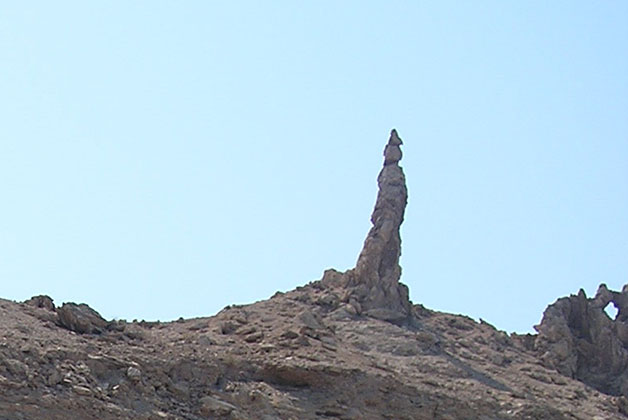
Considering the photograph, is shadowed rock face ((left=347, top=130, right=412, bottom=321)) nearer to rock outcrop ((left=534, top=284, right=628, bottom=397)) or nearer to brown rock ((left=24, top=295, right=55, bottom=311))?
rock outcrop ((left=534, top=284, right=628, bottom=397))

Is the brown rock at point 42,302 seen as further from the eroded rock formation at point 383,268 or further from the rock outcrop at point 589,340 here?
the rock outcrop at point 589,340

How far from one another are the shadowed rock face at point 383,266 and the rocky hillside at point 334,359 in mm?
40

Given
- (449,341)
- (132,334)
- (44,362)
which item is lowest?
(44,362)

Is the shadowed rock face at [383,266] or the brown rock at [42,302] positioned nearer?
the brown rock at [42,302]

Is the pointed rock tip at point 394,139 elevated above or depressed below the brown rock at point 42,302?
above

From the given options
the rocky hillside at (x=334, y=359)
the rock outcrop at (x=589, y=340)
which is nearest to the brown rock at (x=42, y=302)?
the rocky hillside at (x=334, y=359)

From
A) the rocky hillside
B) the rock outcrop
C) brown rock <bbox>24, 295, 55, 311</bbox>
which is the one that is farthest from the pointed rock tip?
brown rock <bbox>24, 295, 55, 311</bbox>

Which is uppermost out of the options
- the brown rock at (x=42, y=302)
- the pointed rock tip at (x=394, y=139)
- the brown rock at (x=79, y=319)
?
the pointed rock tip at (x=394, y=139)

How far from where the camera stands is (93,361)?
81.7ft

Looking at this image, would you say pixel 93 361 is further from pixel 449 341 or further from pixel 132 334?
pixel 449 341

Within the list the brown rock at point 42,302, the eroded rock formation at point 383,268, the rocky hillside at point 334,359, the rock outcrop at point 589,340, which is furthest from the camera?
the rock outcrop at point 589,340

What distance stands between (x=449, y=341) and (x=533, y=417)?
511 cm

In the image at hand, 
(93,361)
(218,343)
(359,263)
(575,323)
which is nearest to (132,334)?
(218,343)

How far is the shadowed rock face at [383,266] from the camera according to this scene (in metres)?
35.3
